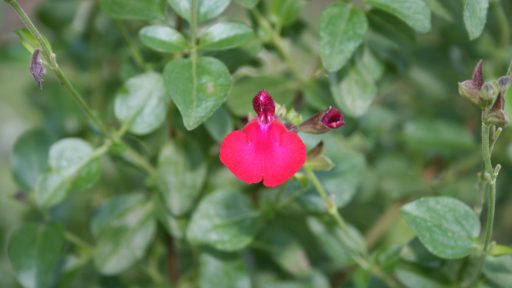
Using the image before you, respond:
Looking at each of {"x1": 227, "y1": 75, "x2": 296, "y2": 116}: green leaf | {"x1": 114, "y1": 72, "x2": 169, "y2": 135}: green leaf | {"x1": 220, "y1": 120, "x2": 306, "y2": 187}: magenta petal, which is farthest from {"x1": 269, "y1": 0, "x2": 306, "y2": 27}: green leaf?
{"x1": 220, "y1": 120, "x2": 306, "y2": 187}: magenta petal

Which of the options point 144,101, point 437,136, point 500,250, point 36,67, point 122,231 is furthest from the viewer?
point 437,136

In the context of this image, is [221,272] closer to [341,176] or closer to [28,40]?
[341,176]

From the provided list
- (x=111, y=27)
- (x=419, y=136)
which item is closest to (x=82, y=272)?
(x=111, y=27)

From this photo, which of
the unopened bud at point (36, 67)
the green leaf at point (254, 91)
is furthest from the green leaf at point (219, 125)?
the unopened bud at point (36, 67)

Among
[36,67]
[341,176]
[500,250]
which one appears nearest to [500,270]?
[500,250]

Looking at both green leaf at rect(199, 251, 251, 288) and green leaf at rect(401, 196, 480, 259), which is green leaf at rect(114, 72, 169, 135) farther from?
green leaf at rect(401, 196, 480, 259)

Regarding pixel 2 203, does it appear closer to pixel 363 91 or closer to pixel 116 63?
pixel 116 63
